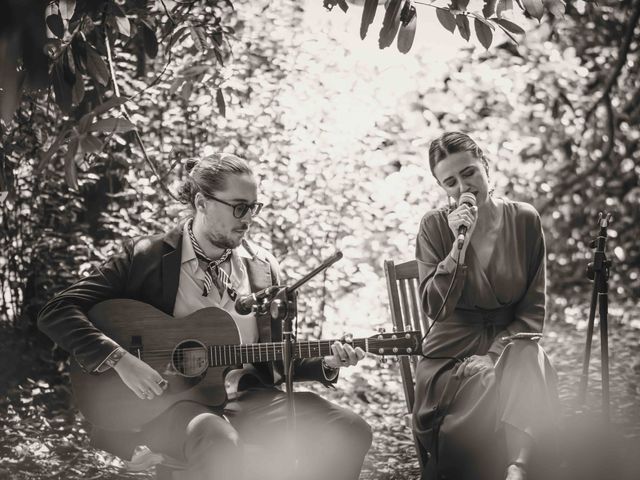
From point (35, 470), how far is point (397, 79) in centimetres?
425

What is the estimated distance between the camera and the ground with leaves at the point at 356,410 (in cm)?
468

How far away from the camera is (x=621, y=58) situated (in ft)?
26.3

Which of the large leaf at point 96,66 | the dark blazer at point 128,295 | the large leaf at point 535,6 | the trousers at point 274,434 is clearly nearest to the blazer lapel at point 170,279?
the dark blazer at point 128,295

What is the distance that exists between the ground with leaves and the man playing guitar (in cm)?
134

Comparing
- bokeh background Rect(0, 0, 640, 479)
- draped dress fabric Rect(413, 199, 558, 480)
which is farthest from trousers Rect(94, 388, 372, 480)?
bokeh background Rect(0, 0, 640, 479)

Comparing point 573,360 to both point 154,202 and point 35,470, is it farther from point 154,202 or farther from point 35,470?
point 35,470

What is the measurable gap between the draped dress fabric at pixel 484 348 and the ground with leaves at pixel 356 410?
1.11m

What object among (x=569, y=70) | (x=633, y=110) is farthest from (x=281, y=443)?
(x=633, y=110)

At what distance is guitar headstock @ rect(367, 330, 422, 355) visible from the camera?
3160 mm

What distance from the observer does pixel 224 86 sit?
5184 mm

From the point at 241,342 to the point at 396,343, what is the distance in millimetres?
648

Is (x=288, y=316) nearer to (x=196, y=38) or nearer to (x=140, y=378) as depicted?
(x=140, y=378)

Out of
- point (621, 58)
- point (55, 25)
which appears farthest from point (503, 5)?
point (621, 58)

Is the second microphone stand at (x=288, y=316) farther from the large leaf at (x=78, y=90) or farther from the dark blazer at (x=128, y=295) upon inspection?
the large leaf at (x=78, y=90)
